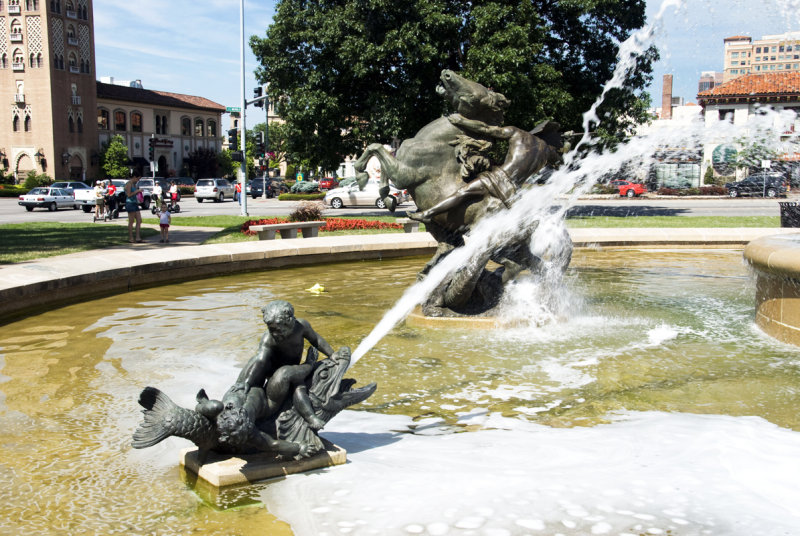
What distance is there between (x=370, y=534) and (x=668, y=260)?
42.6ft

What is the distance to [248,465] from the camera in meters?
4.39

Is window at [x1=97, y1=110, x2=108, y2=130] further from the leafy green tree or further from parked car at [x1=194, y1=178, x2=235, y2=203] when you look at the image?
parked car at [x1=194, y1=178, x2=235, y2=203]

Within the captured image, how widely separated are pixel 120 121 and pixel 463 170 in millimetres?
80428

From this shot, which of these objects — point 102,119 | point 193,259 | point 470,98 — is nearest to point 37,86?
point 102,119

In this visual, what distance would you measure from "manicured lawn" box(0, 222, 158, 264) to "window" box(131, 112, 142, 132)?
62921 millimetres

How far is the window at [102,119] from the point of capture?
78.4 metres

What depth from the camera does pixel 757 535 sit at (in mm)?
3691

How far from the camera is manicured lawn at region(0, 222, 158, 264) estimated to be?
15.0 m

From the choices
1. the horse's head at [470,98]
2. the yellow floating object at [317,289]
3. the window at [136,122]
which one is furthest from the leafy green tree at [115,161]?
the horse's head at [470,98]

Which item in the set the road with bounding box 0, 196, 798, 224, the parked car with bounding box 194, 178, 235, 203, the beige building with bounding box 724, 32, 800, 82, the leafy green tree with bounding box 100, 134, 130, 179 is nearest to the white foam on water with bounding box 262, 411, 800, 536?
the beige building with bounding box 724, 32, 800, 82

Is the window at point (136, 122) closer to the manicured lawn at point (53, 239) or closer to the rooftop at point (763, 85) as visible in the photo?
the manicured lawn at point (53, 239)

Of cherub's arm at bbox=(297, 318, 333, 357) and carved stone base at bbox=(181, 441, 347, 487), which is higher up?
cherub's arm at bbox=(297, 318, 333, 357)

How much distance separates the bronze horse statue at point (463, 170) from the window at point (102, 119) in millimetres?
76950

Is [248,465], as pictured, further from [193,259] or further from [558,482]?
[193,259]
